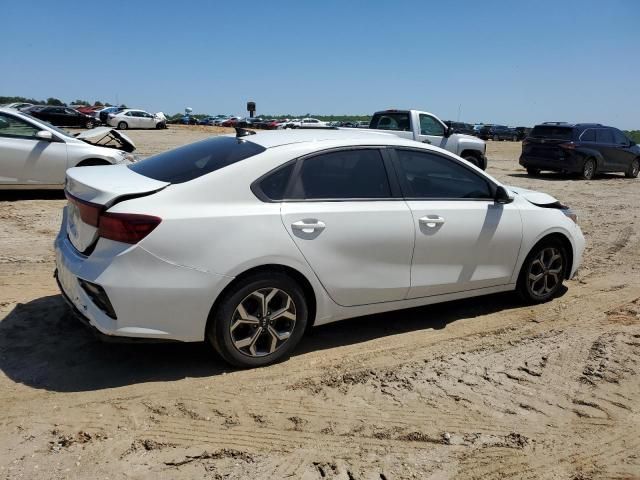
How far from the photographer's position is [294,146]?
4.19m

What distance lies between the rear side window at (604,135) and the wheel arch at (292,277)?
660 inches

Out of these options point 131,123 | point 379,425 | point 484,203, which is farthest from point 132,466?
point 131,123

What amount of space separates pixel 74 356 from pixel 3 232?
4328 mm

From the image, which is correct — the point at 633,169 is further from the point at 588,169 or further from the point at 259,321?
the point at 259,321

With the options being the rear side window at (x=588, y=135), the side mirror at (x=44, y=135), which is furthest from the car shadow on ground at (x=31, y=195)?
the rear side window at (x=588, y=135)

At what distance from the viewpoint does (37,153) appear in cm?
949

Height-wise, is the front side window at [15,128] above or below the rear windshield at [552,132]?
below

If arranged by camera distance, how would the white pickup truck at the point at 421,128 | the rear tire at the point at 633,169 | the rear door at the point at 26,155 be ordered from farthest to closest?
the rear tire at the point at 633,169 < the white pickup truck at the point at 421,128 < the rear door at the point at 26,155

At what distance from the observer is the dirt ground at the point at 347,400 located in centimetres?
302

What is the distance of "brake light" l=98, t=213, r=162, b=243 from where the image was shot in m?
3.50

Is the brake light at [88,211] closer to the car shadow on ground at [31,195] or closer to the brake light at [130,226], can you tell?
the brake light at [130,226]

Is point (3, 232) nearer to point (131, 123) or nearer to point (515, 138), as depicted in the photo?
point (131, 123)

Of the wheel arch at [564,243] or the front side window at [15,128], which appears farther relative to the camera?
the front side window at [15,128]

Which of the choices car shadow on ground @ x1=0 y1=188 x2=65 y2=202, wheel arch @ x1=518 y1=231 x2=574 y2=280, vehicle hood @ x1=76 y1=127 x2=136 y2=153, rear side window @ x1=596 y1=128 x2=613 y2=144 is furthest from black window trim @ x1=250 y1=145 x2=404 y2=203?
rear side window @ x1=596 y1=128 x2=613 y2=144
